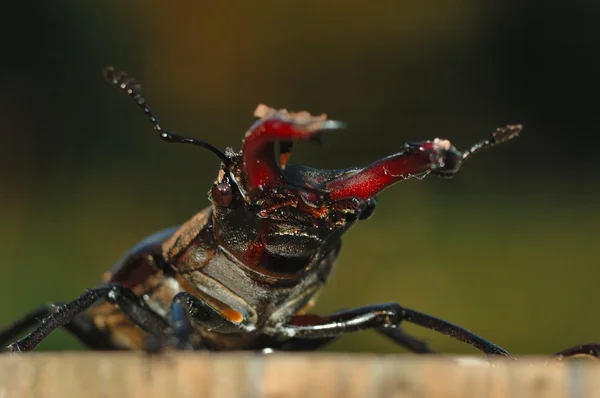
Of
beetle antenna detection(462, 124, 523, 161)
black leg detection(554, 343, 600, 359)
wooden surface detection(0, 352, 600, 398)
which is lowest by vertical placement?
wooden surface detection(0, 352, 600, 398)

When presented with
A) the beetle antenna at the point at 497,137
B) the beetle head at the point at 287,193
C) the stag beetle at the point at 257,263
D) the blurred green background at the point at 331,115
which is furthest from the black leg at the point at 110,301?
the blurred green background at the point at 331,115

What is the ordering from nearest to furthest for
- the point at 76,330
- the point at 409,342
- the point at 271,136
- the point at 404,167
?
the point at 271,136 → the point at 404,167 → the point at 409,342 → the point at 76,330

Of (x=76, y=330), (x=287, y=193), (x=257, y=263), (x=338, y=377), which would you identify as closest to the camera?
(x=338, y=377)

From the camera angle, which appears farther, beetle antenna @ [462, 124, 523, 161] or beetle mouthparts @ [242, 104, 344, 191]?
beetle antenna @ [462, 124, 523, 161]

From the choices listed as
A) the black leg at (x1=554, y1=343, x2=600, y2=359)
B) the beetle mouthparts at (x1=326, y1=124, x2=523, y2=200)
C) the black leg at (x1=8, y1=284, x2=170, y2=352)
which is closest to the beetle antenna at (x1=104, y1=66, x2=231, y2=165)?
the beetle mouthparts at (x1=326, y1=124, x2=523, y2=200)

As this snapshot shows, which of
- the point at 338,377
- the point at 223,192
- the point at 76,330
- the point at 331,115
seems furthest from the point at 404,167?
the point at 331,115

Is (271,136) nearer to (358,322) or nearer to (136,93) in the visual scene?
(136,93)

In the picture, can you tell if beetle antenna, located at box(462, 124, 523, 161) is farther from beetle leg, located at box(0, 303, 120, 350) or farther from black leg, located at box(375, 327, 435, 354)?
beetle leg, located at box(0, 303, 120, 350)
